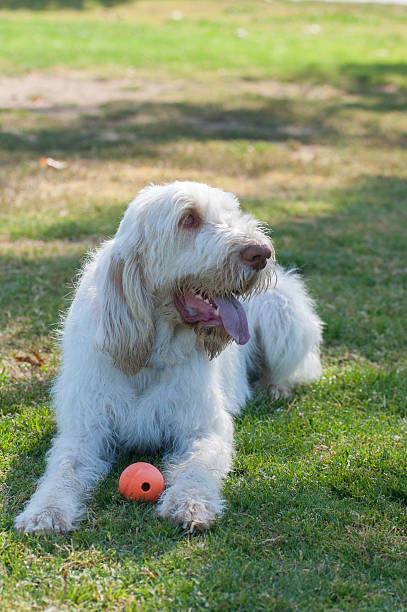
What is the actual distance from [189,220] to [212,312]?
48cm

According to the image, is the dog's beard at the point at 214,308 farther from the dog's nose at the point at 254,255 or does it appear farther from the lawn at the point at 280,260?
the lawn at the point at 280,260

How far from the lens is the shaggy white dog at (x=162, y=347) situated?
3.66 metres

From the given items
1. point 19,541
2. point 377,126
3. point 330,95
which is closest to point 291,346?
point 19,541

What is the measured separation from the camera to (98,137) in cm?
1164

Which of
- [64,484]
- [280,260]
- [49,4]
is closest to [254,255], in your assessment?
[64,484]

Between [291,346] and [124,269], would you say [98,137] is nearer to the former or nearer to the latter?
[291,346]

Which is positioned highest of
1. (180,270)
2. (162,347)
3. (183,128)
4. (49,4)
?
(180,270)

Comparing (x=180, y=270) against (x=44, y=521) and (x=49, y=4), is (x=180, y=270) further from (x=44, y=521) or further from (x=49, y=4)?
(x=49, y=4)

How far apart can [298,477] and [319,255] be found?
3789 mm

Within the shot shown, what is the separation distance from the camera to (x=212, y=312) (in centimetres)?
385

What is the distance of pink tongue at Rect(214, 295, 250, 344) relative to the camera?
379cm

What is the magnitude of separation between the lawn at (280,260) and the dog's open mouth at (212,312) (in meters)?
0.79

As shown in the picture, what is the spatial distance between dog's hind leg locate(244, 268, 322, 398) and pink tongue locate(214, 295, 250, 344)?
50.1 inches

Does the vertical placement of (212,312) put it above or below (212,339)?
above
